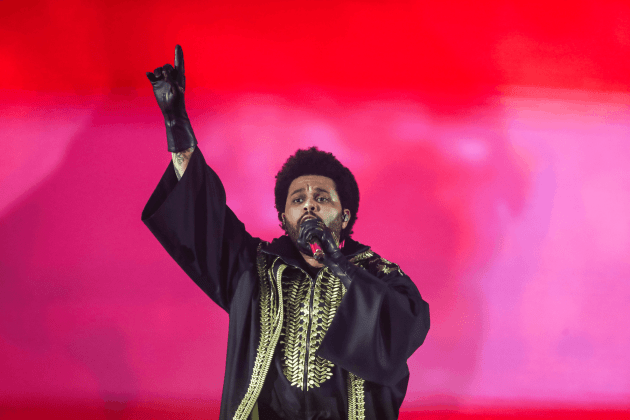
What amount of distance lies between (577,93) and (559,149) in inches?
15.2

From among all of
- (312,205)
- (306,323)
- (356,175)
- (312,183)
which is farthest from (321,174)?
(306,323)

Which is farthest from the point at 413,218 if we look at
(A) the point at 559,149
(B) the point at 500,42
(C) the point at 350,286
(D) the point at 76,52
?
(D) the point at 76,52

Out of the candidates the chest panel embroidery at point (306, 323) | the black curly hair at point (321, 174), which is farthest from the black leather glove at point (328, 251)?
the black curly hair at point (321, 174)

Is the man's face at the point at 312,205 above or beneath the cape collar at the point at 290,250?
above

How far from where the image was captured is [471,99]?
2.66 m

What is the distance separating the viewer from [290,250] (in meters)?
1.73

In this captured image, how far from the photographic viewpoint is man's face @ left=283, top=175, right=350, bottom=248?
1709 mm

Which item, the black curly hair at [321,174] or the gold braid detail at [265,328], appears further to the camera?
the black curly hair at [321,174]

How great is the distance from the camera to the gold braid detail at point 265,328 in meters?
1.44

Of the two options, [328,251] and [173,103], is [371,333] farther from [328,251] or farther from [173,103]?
[173,103]

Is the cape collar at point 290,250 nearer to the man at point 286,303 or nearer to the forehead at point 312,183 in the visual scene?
the man at point 286,303

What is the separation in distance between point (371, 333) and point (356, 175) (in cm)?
141

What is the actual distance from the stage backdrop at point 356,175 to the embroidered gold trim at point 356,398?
1111 millimetres

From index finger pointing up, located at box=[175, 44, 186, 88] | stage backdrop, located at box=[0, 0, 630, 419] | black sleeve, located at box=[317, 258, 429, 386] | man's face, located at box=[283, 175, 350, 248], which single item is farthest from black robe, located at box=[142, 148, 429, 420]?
stage backdrop, located at box=[0, 0, 630, 419]
